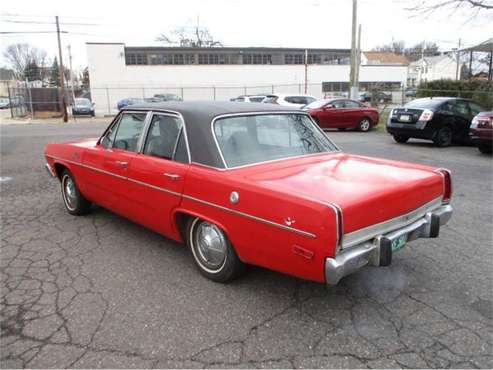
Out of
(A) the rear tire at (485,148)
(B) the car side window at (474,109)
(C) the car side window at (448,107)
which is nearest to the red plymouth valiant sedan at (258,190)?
(A) the rear tire at (485,148)

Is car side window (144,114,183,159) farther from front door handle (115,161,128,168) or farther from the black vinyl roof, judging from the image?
front door handle (115,161,128,168)

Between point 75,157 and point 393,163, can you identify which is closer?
point 393,163

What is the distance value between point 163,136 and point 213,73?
140ft

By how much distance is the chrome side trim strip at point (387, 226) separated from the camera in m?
2.79

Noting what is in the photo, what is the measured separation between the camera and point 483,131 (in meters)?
10.4

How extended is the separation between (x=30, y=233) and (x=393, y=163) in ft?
13.5

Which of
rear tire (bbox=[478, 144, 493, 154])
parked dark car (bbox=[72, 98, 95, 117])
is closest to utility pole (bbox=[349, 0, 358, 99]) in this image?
rear tire (bbox=[478, 144, 493, 154])

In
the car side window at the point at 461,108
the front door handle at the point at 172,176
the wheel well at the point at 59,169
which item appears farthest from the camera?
the car side window at the point at 461,108

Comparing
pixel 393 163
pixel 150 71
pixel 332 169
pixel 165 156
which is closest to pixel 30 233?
pixel 165 156

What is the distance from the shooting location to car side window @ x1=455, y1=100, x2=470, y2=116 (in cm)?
1252

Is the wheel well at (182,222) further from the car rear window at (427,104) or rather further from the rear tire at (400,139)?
the rear tire at (400,139)

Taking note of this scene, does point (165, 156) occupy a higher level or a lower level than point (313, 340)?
higher

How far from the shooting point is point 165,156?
4.00 metres

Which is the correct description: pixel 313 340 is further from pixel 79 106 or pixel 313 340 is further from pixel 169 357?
pixel 79 106
